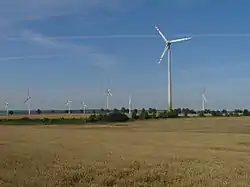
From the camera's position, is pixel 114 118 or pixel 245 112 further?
pixel 245 112

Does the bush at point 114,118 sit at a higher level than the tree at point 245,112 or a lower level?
lower

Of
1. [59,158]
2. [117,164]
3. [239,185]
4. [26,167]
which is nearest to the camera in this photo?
[239,185]

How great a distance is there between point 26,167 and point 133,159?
6676 millimetres

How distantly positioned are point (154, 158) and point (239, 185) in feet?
32.5

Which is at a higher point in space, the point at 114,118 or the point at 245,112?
the point at 245,112

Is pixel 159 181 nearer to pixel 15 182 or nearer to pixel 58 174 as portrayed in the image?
pixel 58 174

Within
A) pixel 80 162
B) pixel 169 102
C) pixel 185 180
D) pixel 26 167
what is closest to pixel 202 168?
pixel 185 180

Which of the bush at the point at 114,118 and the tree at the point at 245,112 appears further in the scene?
the tree at the point at 245,112

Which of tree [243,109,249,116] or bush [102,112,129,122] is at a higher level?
tree [243,109,249,116]

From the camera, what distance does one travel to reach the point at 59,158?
2569 centimetres

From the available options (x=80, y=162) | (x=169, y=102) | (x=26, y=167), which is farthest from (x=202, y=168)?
(x=169, y=102)

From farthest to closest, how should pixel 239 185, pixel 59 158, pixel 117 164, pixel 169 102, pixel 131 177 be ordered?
pixel 169 102 → pixel 59 158 → pixel 117 164 → pixel 131 177 → pixel 239 185

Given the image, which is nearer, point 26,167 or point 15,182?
point 15,182

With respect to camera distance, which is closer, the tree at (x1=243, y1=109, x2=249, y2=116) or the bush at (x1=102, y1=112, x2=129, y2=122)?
the bush at (x1=102, y1=112, x2=129, y2=122)
